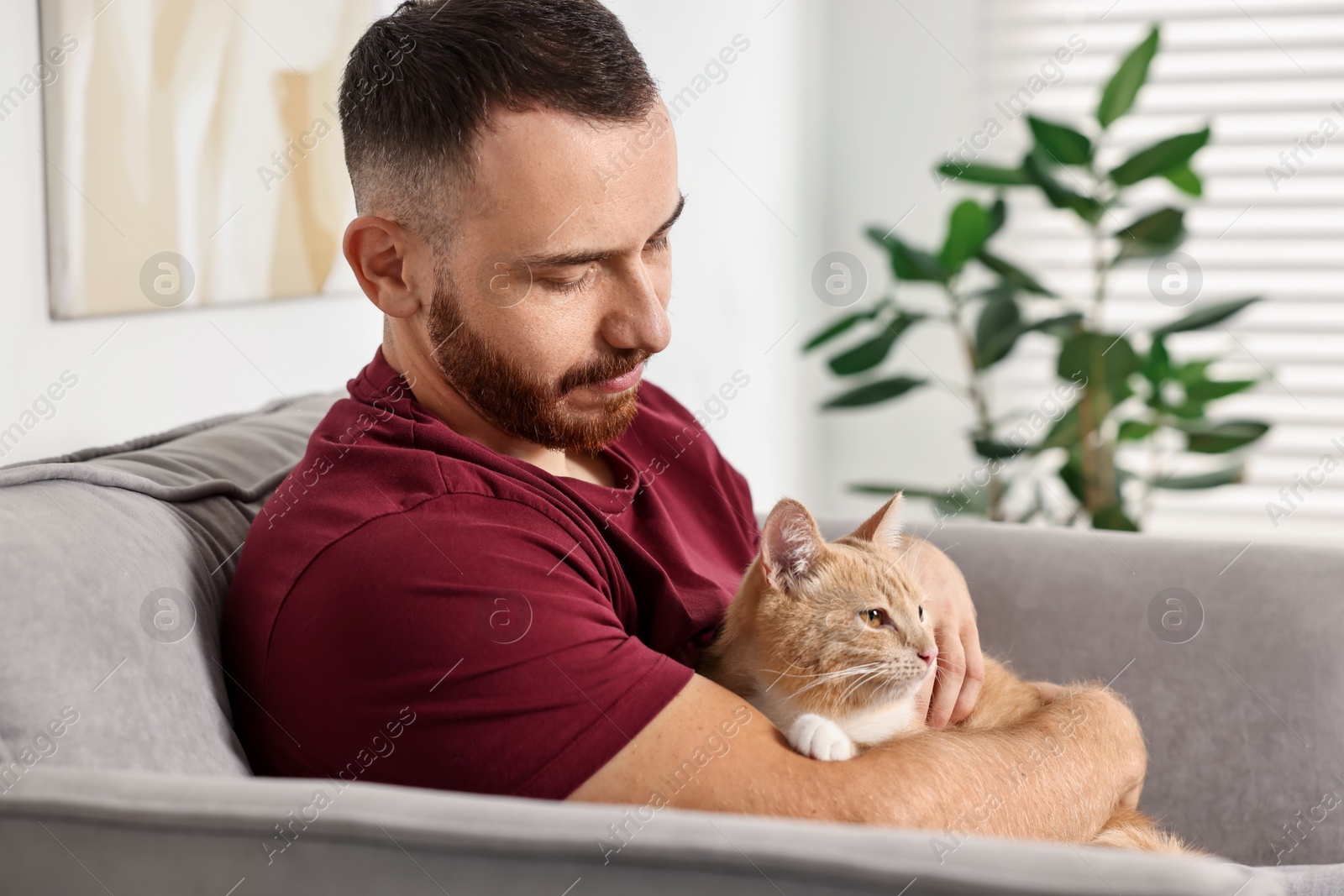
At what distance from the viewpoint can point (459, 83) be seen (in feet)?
3.34

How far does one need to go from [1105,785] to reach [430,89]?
0.95 meters

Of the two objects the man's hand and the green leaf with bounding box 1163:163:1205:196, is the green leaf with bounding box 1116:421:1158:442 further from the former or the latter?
the man's hand

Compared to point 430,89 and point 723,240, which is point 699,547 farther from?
point 723,240

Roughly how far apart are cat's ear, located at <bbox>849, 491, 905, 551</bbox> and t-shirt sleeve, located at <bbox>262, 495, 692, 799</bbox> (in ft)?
1.48

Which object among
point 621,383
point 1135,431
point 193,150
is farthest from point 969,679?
point 1135,431

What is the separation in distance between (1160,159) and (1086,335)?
440 mm

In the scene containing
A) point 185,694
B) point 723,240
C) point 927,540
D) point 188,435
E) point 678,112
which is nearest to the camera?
point 185,694

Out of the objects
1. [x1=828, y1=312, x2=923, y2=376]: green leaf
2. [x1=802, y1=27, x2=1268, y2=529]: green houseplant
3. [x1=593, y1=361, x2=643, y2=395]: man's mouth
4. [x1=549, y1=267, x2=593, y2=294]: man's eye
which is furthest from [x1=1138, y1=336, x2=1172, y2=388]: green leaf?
[x1=549, y1=267, x2=593, y2=294]: man's eye

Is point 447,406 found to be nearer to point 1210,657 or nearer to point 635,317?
point 635,317

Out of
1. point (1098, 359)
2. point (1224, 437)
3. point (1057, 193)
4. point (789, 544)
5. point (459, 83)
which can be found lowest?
point (1224, 437)

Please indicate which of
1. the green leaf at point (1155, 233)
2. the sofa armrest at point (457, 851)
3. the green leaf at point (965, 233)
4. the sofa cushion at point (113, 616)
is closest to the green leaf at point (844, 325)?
the green leaf at point (965, 233)

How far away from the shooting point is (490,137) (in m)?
1.00

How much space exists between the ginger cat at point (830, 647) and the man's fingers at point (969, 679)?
0.01 meters

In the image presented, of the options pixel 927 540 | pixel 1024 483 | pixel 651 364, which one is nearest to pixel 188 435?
pixel 927 540
